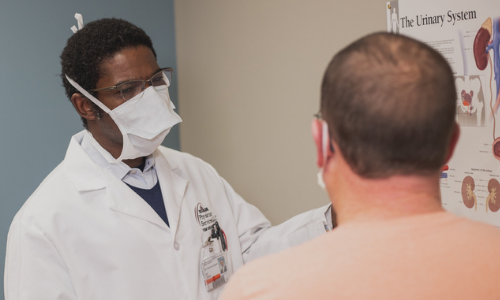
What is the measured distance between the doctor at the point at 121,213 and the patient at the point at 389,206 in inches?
28.4

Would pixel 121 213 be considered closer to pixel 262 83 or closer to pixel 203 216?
pixel 203 216

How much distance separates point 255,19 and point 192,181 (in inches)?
38.4

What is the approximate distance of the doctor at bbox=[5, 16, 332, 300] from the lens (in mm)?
1228

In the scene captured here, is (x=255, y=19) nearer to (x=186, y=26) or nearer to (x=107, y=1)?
(x=186, y=26)

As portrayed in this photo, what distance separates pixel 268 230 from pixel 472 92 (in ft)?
2.51

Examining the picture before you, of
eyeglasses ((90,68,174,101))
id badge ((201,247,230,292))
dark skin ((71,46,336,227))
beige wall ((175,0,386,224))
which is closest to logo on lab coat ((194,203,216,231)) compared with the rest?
id badge ((201,247,230,292))

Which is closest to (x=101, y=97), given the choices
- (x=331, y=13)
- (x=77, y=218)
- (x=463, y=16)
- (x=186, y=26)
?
(x=77, y=218)

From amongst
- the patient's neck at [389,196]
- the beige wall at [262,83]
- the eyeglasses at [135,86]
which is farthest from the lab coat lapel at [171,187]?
the patient's neck at [389,196]

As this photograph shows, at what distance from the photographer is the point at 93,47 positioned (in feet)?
4.49

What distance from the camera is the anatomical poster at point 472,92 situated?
4.31 feet

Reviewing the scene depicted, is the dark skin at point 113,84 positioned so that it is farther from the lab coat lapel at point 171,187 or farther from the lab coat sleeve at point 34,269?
the lab coat sleeve at point 34,269

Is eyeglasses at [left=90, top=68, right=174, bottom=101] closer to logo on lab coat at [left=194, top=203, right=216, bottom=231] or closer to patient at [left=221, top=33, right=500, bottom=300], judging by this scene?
logo on lab coat at [left=194, top=203, right=216, bottom=231]

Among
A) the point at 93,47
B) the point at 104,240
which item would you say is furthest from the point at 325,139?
the point at 93,47

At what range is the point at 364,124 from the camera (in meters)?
0.59
